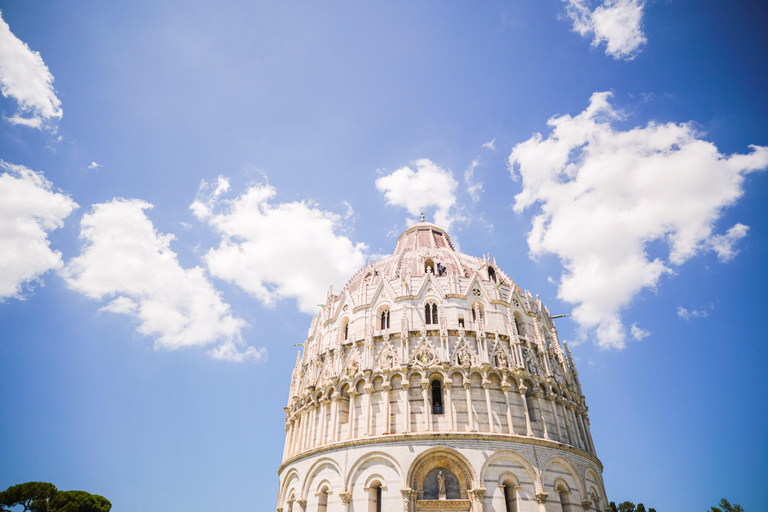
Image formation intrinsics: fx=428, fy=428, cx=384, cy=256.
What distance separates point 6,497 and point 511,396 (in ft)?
143

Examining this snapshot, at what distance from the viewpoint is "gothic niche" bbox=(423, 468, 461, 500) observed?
2631 centimetres

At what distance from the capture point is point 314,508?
2880 centimetres

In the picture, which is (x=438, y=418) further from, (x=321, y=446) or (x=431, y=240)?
(x=431, y=240)

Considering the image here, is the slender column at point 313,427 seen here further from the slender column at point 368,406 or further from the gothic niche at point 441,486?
the gothic niche at point 441,486

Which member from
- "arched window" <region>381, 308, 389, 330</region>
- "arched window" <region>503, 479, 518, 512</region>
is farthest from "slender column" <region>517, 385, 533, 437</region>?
"arched window" <region>381, 308, 389, 330</region>

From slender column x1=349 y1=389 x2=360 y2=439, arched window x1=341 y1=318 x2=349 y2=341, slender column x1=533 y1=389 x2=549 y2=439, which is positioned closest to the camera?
slender column x1=533 y1=389 x2=549 y2=439

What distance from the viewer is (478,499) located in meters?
25.4

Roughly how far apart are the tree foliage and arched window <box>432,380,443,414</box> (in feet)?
116

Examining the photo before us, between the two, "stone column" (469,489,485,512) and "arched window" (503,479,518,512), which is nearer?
"stone column" (469,489,485,512)

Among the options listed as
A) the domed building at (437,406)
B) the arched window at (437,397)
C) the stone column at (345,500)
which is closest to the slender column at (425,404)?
the domed building at (437,406)

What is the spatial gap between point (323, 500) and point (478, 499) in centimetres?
1054

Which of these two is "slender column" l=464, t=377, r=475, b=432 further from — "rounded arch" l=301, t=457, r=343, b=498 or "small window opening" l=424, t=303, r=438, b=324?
"rounded arch" l=301, t=457, r=343, b=498

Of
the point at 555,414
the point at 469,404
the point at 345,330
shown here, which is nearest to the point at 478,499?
the point at 469,404

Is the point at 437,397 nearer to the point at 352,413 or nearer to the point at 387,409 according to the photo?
the point at 387,409
